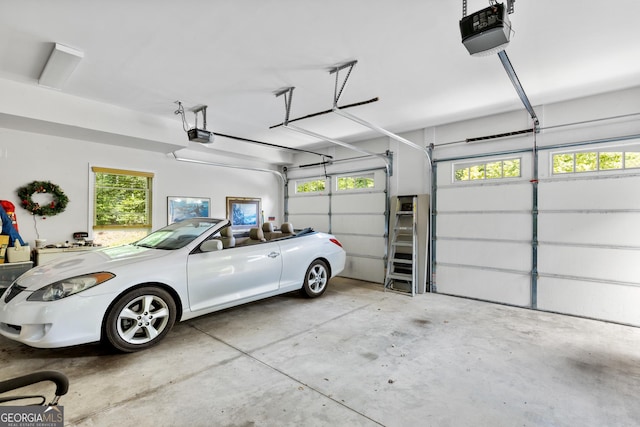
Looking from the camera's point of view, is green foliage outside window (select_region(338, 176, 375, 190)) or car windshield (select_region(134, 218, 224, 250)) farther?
green foliage outside window (select_region(338, 176, 375, 190))

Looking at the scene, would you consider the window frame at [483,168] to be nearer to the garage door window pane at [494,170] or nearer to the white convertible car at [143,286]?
the garage door window pane at [494,170]

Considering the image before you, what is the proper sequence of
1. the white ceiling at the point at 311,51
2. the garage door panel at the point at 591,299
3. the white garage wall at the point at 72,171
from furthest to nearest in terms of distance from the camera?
the white garage wall at the point at 72,171 < the garage door panel at the point at 591,299 < the white ceiling at the point at 311,51

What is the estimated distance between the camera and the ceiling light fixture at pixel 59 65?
296 cm

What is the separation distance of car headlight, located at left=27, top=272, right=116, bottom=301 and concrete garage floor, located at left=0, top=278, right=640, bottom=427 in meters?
0.63

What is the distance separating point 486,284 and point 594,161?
226 cm

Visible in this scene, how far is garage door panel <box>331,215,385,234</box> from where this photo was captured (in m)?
6.30

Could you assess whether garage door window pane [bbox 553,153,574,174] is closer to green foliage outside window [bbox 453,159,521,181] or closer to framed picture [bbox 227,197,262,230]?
green foliage outside window [bbox 453,159,521,181]

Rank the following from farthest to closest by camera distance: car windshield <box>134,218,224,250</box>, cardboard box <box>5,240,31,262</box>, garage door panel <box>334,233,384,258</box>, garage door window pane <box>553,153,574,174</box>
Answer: garage door panel <box>334,233,384,258</box> → garage door window pane <box>553,153,574,174</box> → cardboard box <box>5,240,31,262</box> → car windshield <box>134,218,224,250</box>

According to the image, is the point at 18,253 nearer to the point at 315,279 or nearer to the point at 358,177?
the point at 315,279

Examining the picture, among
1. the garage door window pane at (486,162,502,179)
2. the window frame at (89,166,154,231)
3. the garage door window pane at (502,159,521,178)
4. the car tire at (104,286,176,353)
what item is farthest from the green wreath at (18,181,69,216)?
the garage door window pane at (502,159,521,178)

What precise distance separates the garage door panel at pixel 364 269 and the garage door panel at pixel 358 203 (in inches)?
40.9

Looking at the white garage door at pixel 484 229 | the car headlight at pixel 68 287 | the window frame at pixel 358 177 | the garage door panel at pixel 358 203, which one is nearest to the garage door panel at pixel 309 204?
the garage door panel at pixel 358 203

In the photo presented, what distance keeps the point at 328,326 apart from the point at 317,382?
1.24 metres

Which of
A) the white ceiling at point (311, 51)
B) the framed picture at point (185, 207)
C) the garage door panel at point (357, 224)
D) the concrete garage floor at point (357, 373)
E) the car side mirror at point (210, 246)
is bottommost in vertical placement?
the concrete garage floor at point (357, 373)
